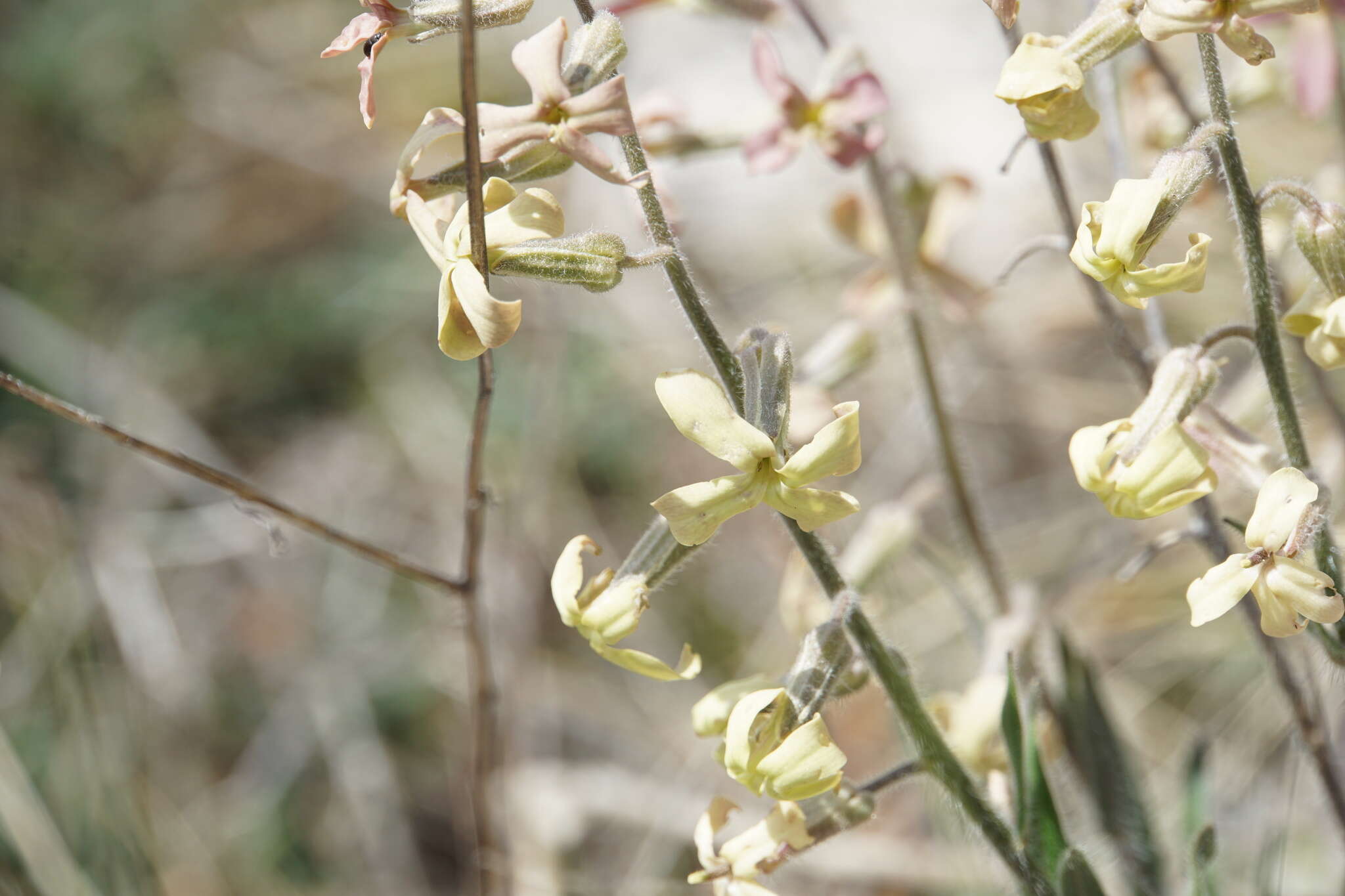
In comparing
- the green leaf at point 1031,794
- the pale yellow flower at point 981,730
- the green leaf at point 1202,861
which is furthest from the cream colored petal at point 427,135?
the green leaf at point 1202,861

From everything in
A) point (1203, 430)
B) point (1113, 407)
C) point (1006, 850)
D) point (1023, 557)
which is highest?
point (1203, 430)

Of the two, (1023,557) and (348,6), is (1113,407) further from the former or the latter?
(348,6)

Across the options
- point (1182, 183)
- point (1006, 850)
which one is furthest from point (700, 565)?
point (1182, 183)

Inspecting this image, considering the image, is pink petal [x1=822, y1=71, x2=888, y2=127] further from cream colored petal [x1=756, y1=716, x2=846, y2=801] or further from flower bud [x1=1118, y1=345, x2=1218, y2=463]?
cream colored petal [x1=756, y1=716, x2=846, y2=801]

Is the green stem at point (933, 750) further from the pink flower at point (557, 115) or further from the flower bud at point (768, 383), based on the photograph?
the pink flower at point (557, 115)

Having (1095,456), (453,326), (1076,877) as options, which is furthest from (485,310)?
(1076,877)

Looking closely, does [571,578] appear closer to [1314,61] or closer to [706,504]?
[706,504]
